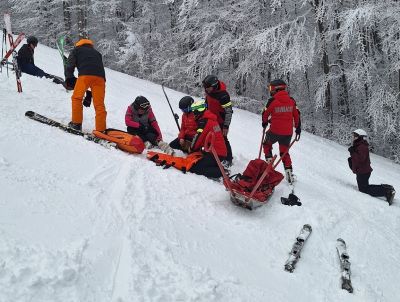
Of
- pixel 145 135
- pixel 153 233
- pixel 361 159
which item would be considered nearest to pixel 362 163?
pixel 361 159

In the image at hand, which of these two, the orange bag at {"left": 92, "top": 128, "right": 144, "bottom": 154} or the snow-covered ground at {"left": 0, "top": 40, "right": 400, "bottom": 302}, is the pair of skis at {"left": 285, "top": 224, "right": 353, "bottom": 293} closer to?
the snow-covered ground at {"left": 0, "top": 40, "right": 400, "bottom": 302}

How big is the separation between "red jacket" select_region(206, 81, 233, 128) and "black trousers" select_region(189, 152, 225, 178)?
113 centimetres

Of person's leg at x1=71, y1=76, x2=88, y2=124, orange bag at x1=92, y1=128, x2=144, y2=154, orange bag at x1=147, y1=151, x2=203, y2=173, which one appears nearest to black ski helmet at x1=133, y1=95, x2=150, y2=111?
orange bag at x1=92, y1=128, x2=144, y2=154

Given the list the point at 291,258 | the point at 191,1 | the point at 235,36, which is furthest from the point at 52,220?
the point at 235,36

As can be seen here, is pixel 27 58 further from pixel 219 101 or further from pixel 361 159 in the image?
pixel 361 159

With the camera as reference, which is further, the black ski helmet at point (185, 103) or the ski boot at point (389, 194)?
the ski boot at point (389, 194)

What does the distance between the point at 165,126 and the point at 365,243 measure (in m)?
4.90

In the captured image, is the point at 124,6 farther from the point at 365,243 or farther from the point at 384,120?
the point at 365,243

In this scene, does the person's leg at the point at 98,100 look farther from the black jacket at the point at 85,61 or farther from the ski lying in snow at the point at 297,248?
the ski lying in snow at the point at 297,248

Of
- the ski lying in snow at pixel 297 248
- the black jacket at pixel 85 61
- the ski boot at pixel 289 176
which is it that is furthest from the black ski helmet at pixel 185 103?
the ski lying in snow at pixel 297 248

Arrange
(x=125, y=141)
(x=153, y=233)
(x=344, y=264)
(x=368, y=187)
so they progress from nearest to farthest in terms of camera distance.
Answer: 1. (x=153, y=233)
2. (x=344, y=264)
3. (x=125, y=141)
4. (x=368, y=187)

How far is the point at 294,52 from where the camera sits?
11.2 metres

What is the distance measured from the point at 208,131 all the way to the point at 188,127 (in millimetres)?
613

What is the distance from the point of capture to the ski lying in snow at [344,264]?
139 inches
